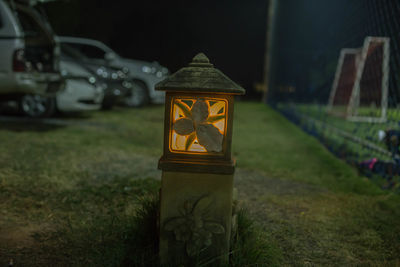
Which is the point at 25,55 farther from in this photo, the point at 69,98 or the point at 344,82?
the point at 344,82

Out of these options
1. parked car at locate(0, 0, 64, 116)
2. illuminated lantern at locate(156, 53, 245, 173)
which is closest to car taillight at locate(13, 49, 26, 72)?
parked car at locate(0, 0, 64, 116)

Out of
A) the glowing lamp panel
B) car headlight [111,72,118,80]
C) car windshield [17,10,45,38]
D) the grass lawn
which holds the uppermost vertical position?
car windshield [17,10,45,38]

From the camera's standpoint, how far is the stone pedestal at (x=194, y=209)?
5.98 feet

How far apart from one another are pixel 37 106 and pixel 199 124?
6.03 metres

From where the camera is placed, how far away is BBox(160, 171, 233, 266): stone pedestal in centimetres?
182

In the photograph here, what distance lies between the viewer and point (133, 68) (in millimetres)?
9758

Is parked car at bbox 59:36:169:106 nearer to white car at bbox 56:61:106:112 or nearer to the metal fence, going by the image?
white car at bbox 56:61:106:112

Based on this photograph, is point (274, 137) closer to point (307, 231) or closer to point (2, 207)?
point (307, 231)

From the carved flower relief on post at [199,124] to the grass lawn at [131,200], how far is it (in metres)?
0.72

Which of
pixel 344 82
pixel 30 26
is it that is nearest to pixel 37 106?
pixel 30 26

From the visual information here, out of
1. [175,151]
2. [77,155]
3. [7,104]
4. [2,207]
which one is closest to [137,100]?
[7,104]

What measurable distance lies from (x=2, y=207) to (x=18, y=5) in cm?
461

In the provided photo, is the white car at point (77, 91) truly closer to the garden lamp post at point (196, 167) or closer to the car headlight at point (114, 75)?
the car headlight at point (114, 75)

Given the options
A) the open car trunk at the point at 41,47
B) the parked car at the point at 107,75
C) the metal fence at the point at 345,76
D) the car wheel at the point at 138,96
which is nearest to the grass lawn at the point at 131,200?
the metal fence at the point at 345,76
